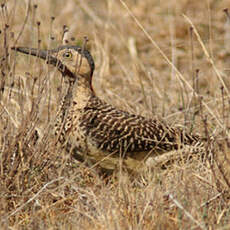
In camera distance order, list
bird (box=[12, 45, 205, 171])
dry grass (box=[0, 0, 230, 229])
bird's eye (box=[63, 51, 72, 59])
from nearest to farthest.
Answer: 1. dry grass (box=[0, 0, 230, 229])
2. bird (box=[12, 45, 205, 171])
3. bird's eye (box=[63, 51, 72, 59])

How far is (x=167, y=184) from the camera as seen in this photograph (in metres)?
3.98

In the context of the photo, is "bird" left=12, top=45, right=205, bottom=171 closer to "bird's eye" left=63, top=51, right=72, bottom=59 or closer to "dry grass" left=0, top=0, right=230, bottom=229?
"bird's eye" left=63, top=51, right=72, bottom=59

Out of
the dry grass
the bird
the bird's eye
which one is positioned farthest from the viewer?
the bird's eye

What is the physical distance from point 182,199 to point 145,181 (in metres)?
0.81

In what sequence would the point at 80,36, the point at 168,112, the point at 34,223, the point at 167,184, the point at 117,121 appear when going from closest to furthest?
the point at 34,223 → the point at 167,184 → the point at 117,121 → the point at 168,112 → the point at 80,36

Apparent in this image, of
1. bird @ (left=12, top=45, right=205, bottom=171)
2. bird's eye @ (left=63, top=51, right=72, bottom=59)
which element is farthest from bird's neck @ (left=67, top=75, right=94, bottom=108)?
bird's eye @ (left=63, top=51, right=72, bottom=59)

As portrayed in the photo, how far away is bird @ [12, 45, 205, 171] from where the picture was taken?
461 cm

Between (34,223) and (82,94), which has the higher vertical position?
(82,94)

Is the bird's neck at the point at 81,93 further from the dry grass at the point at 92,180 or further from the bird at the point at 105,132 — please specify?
the dry grass at the point at 92,180

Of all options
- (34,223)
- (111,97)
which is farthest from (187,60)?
(34,223)

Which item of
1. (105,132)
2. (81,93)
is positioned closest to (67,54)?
(81,93)

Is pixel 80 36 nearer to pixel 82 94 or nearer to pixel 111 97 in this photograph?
pixel 111 97

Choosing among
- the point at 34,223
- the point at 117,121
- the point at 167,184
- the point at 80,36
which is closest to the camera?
the point at 34,223

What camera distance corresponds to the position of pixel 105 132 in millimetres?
4648
